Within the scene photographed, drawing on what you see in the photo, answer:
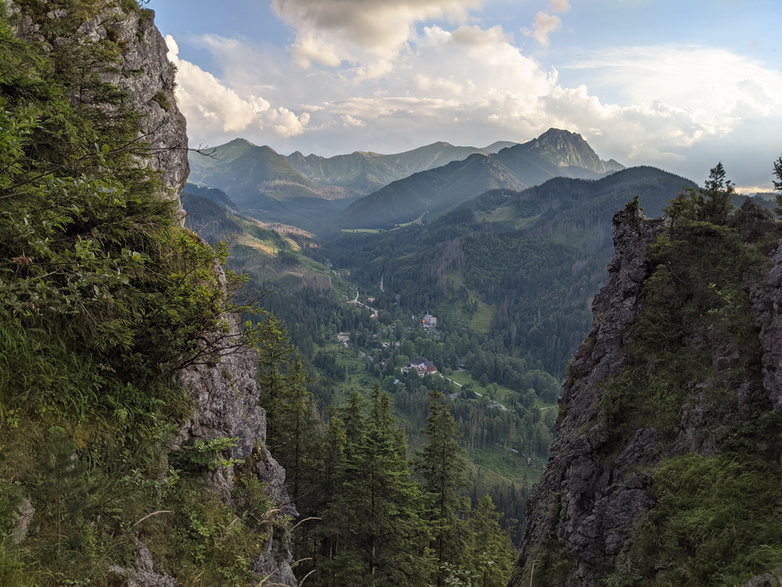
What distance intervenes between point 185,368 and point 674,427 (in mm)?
15230

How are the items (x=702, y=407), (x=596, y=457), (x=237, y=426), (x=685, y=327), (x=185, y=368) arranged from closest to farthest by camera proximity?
1. (x=185, y=368)
2. (x=237, y=426)
3. (x=702, y=407)
4. (x=596, y=457)
5. (x=685, y=327)

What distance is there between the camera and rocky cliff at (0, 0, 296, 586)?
895cm

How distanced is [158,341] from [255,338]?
6.16 ft

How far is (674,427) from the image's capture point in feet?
44.8

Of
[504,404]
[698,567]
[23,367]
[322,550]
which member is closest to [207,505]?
[23,367]

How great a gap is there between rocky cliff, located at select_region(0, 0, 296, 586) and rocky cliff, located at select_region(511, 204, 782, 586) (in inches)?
345

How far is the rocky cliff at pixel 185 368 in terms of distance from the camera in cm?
895

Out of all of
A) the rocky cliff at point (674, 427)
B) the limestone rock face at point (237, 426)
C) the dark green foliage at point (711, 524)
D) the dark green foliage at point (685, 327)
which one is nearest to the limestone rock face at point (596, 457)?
the rocky cliff at point (674, 427)

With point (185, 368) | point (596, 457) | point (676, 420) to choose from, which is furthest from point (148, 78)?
point (676, 420)

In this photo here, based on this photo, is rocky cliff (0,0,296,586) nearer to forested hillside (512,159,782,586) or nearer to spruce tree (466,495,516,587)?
forested hillside (512,159,782,586)

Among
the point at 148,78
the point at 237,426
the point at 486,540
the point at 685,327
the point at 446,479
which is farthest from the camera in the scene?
the point at 486,540

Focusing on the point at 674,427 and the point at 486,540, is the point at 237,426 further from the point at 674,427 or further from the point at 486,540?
the point at 486,540

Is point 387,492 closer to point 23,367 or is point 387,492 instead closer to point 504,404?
point 23,367

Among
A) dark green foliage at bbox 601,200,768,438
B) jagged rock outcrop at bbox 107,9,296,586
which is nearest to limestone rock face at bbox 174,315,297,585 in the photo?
jagged rock outcrop at bbox 107,9,296,586
